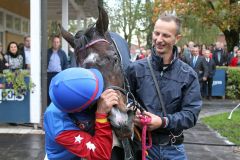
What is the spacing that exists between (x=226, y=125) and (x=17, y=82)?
4948 mm

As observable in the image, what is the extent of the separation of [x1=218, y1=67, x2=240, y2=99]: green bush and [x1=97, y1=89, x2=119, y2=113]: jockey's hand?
14389mm

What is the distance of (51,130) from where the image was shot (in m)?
2.21

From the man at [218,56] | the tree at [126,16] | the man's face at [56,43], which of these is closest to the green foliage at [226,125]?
the man's face at [56,43]

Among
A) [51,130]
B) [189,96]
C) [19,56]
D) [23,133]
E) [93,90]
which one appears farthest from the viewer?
[19,56]

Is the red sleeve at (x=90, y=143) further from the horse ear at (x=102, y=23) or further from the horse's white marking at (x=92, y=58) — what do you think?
the horse ear at (x=102, y=23)

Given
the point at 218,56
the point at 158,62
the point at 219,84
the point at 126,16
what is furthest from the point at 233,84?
the point at 126,16

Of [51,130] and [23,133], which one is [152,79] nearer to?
[51,130]

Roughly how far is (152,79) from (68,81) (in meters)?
0.75

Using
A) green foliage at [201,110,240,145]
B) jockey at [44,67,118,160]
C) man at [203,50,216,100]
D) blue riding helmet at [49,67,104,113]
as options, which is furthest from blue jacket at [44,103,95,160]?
man at [203,50,216,100]

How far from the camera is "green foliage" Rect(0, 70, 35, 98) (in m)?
8.63

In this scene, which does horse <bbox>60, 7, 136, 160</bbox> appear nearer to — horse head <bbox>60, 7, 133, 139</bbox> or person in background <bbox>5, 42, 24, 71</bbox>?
horse head <bbox>60, 7, 133, 139</bbox>

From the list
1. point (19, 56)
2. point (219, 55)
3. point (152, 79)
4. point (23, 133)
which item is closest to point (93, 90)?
point (152, 79)

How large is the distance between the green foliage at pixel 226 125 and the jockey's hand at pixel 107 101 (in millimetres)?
6490

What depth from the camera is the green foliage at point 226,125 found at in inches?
348
